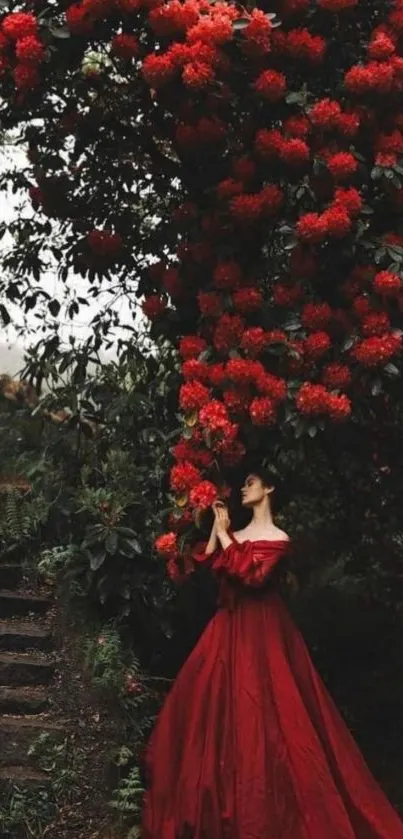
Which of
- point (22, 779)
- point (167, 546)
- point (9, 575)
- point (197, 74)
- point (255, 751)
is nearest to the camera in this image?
point (197, 74)

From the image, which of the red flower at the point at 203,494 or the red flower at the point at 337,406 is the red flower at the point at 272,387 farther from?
the red flower at the point at 203,494

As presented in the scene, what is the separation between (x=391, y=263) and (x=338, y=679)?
14.4 ft

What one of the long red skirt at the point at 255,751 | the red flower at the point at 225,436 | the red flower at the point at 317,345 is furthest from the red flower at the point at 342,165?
the long red skirt at the point at 255,751

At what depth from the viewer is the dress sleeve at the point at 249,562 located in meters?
4.50

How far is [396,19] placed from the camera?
4.63 meters

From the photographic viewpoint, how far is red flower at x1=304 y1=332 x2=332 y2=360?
4344 mm

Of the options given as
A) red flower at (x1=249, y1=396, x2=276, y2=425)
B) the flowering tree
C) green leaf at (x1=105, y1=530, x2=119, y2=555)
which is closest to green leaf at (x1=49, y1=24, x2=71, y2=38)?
the flowering tree

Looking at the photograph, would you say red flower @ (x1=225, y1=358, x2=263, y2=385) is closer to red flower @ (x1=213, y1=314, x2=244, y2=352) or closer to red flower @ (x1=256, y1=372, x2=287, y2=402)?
red flower @ (x1=256, y1=372, x2=287, y2=402)

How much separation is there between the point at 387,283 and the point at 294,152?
661 mm

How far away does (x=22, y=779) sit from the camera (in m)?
4.82

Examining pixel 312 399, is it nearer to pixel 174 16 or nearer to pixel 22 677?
pixel 174 16

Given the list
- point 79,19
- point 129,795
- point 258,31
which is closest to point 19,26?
point 79,19

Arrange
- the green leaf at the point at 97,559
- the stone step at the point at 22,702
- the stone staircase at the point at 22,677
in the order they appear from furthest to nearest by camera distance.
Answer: the green leaf at the point at 97,559 → the stone step at the point at 22,702 → the stone staircase at the point at 22,677

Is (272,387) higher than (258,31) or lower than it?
lower
